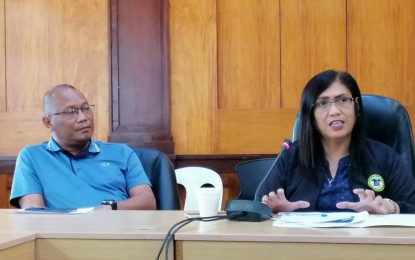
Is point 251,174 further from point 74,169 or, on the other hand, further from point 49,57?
point 49,57

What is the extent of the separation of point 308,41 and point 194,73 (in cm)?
74

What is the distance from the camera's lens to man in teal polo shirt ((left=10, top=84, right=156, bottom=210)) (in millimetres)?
2340

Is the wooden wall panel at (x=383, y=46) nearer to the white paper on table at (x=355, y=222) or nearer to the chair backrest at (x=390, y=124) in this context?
the chair backrest at (x=390, y=124)

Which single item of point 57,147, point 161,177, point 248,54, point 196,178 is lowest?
point 196,178

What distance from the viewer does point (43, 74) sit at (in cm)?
357

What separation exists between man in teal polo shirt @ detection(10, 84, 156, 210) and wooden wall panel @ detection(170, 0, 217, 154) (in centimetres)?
93

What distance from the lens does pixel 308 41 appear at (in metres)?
3.38

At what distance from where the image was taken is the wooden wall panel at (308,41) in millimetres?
3357

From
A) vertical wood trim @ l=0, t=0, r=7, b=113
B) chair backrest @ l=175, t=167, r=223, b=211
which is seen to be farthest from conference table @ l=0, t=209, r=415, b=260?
vertical wood trim @ l=0, t=0, r=7, b=113

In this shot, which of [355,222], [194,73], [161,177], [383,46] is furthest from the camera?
[194,73]

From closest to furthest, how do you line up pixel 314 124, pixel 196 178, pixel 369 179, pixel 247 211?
1. pixel 247 211
2. pixel 369 179
3. pixel 314 124
4. pixel 196 178

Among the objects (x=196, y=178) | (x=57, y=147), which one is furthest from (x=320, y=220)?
(x=196, y=178)

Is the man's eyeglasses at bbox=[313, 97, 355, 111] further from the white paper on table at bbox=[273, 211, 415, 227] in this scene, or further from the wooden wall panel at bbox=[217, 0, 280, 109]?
the wooden wall panel at bbox=[217, 0, 280, 109]

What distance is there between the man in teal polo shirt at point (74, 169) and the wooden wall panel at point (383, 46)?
5.36 ft
